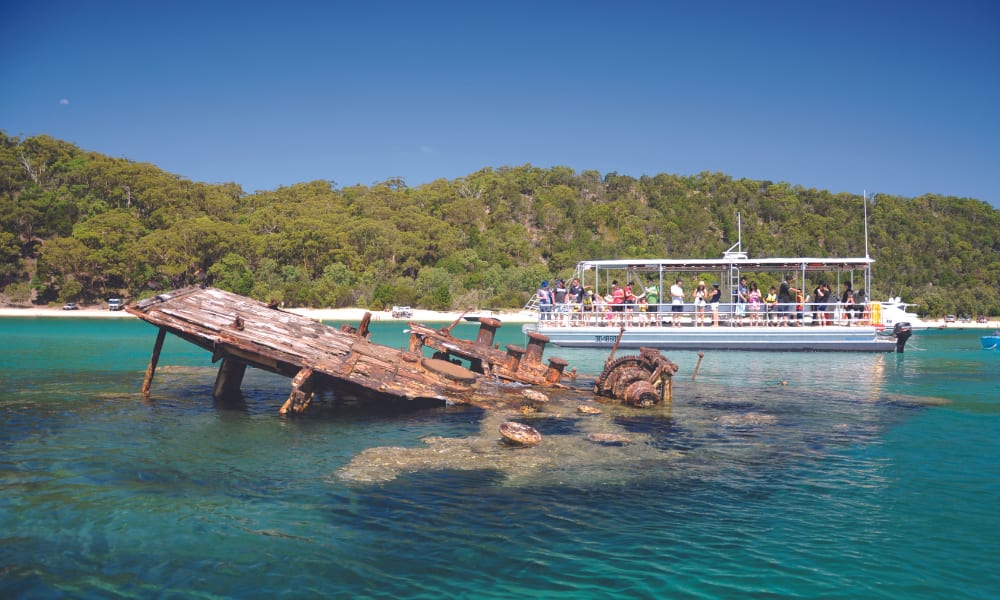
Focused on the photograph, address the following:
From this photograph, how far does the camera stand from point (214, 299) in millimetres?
15438

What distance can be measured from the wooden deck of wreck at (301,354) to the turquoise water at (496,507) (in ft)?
2.23

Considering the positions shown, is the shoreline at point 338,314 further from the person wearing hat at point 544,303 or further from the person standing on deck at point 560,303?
the person wearing hat at point 544,303

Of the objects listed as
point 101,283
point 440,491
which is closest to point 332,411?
point 440,491

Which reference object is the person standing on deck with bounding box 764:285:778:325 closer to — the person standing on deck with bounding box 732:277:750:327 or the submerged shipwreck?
the person standing on deck with bounding box 732:277:750:327

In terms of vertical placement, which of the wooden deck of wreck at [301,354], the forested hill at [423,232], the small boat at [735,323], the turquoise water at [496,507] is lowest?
the turquoise water at [496,507]

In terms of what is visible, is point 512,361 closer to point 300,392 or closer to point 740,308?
point 300,392

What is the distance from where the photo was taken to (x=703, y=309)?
102 feet

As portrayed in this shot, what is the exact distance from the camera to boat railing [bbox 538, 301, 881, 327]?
30.8 meters

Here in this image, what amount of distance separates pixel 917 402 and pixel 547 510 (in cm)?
1370

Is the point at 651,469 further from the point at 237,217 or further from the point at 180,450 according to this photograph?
the point at 237,217

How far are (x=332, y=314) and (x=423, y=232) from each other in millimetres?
26724

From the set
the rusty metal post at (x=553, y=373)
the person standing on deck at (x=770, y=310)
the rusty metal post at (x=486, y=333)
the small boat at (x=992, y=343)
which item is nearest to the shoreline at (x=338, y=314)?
the person standing on deck at (x=770, y=310)

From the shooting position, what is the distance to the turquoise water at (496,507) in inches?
258

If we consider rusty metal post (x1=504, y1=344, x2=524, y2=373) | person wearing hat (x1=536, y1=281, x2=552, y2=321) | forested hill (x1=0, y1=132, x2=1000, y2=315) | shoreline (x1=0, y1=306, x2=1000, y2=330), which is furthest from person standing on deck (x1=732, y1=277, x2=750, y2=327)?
forested hill (x1=0, y1=132, x2=1000, y2=315)
